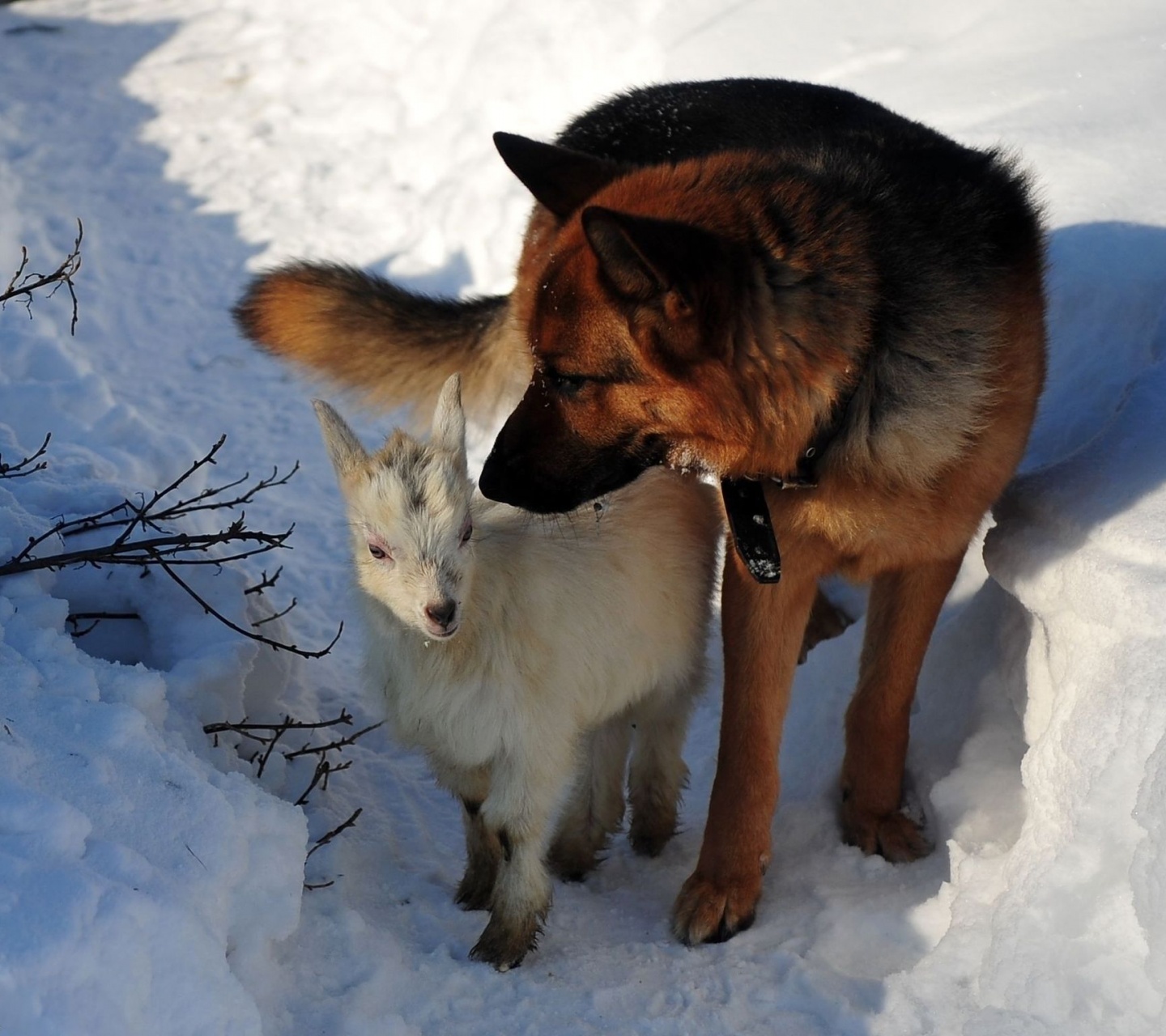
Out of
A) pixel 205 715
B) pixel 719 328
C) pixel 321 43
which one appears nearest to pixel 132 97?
pixel 321 43

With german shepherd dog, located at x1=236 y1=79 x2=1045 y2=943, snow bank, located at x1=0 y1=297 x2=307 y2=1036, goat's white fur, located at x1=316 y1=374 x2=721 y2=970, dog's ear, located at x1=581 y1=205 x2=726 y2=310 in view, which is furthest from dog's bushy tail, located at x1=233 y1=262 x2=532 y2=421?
dog's ear, located at x1=581 y1=205 x2=726 y2=310

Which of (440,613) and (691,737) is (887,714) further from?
(440,613)

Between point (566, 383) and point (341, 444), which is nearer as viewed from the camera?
point (566, 383)

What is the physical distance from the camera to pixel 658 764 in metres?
4.28

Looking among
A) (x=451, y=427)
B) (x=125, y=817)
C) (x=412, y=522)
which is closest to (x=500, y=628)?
(x=412, y=522)

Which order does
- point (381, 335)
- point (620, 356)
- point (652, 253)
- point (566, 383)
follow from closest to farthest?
point (652, 253) → point (620, 356) → point (566, 383) → point (381, 335)

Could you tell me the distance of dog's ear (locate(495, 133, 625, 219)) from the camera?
360 cm

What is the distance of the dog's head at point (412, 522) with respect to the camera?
3334mm

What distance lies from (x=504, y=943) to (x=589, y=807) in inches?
28.3

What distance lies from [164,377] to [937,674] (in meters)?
4.40

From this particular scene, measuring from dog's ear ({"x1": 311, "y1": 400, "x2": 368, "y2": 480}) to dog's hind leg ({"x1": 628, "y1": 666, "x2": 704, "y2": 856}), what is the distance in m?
1.28

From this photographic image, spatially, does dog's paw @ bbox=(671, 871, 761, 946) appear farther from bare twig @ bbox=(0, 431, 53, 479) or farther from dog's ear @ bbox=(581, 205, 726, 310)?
bare twig @ bbox=(0, 431, 53, 479)

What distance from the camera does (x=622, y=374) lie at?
3109 millimetres

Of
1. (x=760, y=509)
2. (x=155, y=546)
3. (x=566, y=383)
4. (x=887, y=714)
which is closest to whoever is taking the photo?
(x=566, y=383)
